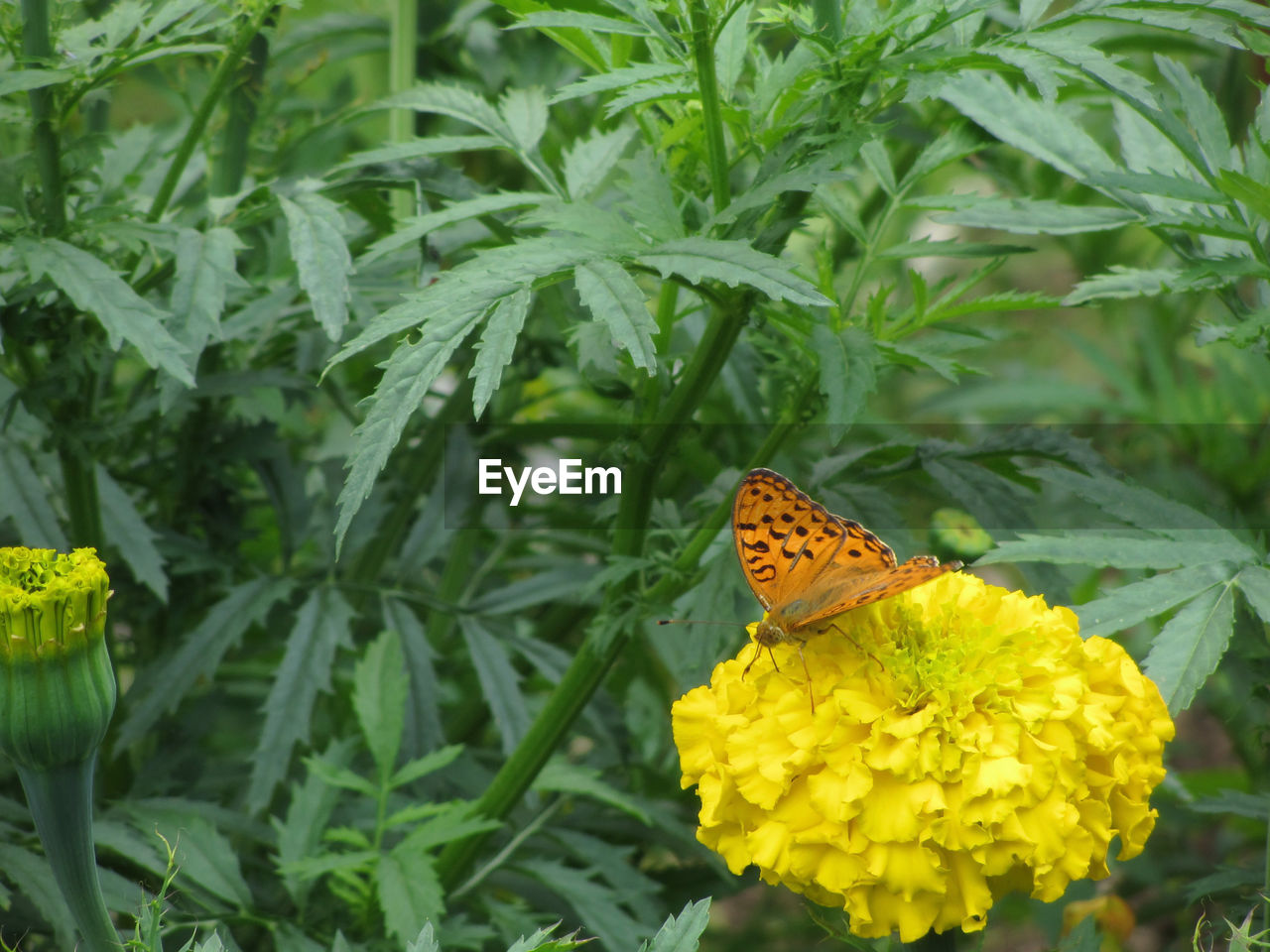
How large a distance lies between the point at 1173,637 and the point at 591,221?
18.4 inches

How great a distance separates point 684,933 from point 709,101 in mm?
537

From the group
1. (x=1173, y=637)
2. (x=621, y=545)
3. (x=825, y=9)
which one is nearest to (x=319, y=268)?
(x=621, y=545)

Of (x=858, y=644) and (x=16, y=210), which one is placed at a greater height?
(x=16, y=210)

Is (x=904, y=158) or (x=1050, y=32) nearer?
(x=1050, y=32)

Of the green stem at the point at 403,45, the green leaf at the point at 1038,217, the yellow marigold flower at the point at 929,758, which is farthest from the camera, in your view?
the green stem at the point at 403,45

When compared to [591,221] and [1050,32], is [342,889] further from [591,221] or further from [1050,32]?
[1050,32]

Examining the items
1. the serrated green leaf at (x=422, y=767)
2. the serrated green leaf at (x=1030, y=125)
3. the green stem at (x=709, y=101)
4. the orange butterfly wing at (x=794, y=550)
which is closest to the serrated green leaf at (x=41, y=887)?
the serrated green leaf at (x=422, y=767)

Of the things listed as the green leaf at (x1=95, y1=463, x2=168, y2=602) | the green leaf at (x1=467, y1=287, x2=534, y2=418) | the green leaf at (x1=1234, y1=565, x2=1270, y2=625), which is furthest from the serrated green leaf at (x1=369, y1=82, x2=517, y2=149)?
the green leaf at (x1=1234, y1=565, x2=1270, y2=625)

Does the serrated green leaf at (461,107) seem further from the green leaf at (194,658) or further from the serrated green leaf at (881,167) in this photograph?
the green leaf at (194,658)

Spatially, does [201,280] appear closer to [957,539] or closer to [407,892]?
[407,892]

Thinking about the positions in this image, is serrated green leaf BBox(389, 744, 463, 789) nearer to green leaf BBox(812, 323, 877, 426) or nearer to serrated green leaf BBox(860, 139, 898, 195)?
green leaf BBox(812, 323, 877, 426)

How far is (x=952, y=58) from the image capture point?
31.2 inches

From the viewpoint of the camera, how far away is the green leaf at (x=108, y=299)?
0.87m

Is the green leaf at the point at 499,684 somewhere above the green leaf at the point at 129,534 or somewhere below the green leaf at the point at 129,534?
below
